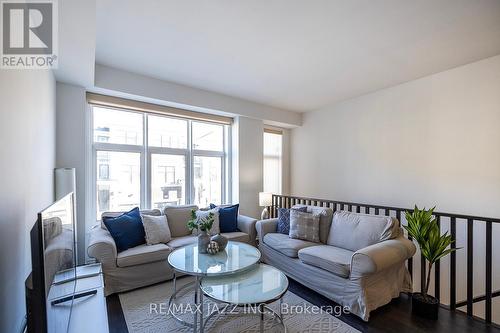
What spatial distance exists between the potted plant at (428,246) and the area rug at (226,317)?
2.51ft

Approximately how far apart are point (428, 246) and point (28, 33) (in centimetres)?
380

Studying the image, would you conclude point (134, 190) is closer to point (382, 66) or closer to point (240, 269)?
point (240, 269)

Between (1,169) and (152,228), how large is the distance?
74.4 inches

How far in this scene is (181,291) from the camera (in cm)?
254

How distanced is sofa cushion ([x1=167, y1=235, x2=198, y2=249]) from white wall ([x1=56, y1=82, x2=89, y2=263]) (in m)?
1.16

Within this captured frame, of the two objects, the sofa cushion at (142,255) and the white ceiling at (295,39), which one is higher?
the white ceiling at (295,39)

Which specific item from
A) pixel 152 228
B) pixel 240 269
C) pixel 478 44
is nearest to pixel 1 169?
pixel 240 269

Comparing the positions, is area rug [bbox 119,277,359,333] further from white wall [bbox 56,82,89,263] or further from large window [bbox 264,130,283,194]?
large window [bbox 264,130,283,194]

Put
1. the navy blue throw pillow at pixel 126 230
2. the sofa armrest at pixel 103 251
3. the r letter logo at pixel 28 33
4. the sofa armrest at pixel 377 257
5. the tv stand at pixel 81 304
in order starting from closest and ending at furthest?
the tv stand at pixel 81 304, the r letter logo at pixel 28 33, the sofa armrest at pixel 377 257, the sofa armrest at pixel 103 251, the navy blue throw pillow at pixel 126 230

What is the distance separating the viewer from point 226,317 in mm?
2104

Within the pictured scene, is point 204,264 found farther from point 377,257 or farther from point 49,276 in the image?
point 377,257

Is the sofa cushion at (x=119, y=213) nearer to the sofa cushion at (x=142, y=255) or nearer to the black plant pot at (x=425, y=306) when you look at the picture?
the sofa cushion at (x=142, y=255)

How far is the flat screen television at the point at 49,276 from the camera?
88 centimetres

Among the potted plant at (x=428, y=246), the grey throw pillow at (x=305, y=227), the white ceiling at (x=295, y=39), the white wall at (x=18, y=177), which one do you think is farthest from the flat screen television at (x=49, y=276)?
the potted plant at (x=428, y=246)
